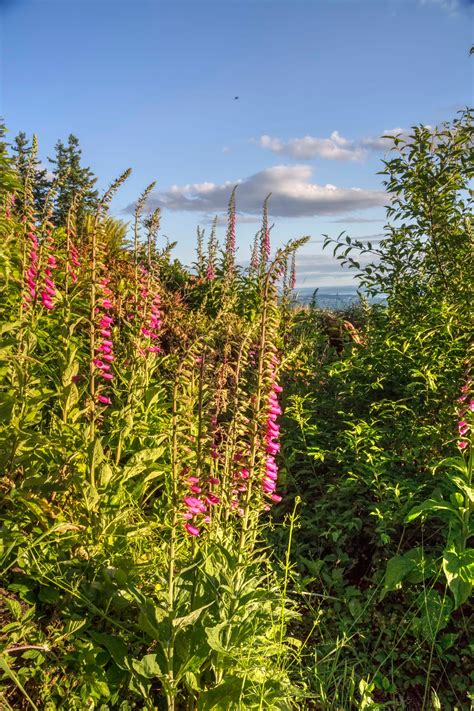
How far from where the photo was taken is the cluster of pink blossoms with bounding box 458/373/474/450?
4.24 metres

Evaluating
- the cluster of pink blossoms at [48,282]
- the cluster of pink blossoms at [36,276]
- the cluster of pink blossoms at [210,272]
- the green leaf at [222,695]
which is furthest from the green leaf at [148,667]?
the cluster of pink blossoms at [210,272]

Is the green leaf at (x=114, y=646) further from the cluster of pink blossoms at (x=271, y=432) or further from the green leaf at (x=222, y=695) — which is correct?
the cluster of pink blossoms at (x=271, y=432)

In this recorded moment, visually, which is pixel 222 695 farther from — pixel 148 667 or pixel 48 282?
pixel 48 282

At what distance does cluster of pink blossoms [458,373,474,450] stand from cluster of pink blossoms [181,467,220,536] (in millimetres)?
1991

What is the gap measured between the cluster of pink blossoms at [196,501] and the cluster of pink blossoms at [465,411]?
1991 mm

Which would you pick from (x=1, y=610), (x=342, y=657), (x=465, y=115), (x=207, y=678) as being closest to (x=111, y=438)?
(x=1, y=610)

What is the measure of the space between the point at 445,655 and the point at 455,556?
26.3 inches

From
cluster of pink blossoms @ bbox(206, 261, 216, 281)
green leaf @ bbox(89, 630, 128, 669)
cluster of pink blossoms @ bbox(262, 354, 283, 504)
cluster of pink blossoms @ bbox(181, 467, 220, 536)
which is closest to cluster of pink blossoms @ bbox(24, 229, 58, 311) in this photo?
cluster of pink blossoms @ bbox(181, 467, 220, 536)

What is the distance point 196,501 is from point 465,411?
249 cm

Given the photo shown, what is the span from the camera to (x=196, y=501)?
270 cm

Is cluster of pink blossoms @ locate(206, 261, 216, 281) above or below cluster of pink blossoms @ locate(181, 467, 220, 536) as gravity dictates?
above

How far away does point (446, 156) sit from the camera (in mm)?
5016

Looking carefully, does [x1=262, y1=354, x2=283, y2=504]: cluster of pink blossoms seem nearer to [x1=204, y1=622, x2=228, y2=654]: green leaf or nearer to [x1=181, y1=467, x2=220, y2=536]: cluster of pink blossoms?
[x1=181, y1=467, x2=220, y2=536]: cluster of pink blossoms

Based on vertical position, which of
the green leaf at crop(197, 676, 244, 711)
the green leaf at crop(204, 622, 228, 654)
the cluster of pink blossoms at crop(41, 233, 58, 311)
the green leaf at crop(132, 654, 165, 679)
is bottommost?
the green leaf at crop(197, 676, 244, 711)
